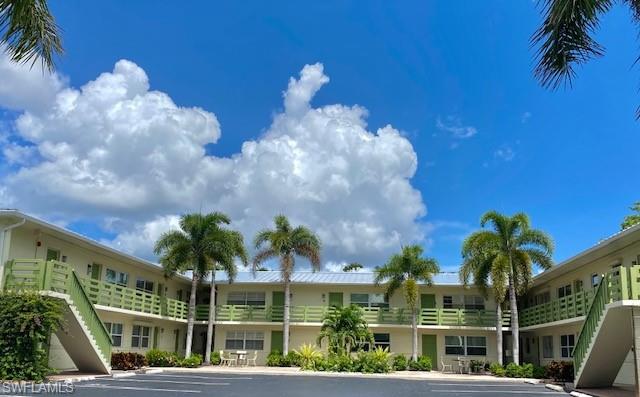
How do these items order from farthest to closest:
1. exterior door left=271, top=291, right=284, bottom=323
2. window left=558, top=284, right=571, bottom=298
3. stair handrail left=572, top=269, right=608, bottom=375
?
exterior door left=271, top=291, right=284, bottom=323 → window left=558, top=284, right=571, bottom=298 → stair handrail left=572, top=269, right=608, bottom=375

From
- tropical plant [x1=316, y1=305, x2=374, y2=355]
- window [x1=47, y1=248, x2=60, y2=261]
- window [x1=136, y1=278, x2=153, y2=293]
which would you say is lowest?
tropical plant [x1=316, y1=305, x2=374, y2=355]

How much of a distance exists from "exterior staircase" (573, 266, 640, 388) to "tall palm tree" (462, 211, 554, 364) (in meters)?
7.28

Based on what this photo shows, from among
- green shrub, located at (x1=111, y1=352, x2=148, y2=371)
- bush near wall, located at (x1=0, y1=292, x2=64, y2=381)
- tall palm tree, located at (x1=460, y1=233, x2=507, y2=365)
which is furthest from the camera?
tall palm tree, located at (x1=460, y1=233, x2=507, y2=365)

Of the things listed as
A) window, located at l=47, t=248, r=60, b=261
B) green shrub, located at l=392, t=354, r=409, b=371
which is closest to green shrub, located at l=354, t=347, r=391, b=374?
green shrub, located at l=392, t=354, r=409, b=371

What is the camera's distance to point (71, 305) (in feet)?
66.6

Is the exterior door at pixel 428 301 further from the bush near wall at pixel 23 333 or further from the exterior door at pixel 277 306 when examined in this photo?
the bush near wall at pixel 23 333

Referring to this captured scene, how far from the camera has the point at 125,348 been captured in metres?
29.8

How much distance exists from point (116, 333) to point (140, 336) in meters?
2.65

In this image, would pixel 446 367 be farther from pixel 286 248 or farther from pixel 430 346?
pixel 286 248

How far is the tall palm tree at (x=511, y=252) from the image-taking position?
28.2 meters

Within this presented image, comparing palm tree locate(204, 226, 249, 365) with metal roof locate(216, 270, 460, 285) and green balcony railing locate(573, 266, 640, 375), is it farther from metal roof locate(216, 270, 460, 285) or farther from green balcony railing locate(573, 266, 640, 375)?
green balcony railing locate(573, 266, 640, 375)

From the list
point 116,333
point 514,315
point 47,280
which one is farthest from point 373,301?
point 47,280

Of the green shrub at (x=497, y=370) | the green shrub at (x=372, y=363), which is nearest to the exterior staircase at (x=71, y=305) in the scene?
the green shrub at (x=372, y=363)

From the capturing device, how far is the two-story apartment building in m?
19.7
